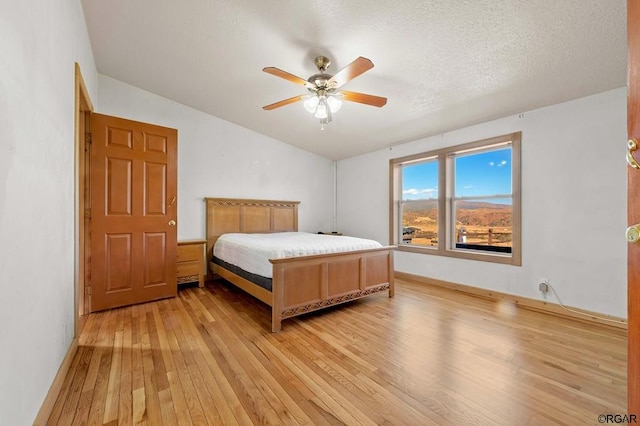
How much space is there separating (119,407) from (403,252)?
4.01m

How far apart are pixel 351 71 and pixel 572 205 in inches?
109

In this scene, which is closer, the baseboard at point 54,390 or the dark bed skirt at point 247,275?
the baseboard at point 54,390

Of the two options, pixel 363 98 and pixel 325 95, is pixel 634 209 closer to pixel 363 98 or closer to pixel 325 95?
pixel 363 98

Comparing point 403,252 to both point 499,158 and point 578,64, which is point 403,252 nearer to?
point 499,158

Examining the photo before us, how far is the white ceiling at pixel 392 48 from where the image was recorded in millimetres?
1953

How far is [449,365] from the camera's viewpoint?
1926 millimetres

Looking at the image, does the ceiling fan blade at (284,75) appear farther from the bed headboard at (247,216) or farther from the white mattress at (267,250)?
the bed headboard at (247,216)

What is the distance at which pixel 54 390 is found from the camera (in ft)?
5.01

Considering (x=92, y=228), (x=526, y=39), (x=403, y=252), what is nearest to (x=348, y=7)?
(x=526, y=39)

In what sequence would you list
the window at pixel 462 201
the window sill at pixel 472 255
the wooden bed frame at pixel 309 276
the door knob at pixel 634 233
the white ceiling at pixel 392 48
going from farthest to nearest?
the window at pixel 462 201
the window sill at pixel 472 255
the wooden bed frame at pixel 309 276
the white ceiling at pixel 392 48
the door knob at pixel 634 233

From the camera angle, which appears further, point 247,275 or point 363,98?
point 247,275

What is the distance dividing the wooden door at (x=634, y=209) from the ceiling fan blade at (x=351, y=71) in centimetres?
145

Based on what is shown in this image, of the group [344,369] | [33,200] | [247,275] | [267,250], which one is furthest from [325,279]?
[33,200]

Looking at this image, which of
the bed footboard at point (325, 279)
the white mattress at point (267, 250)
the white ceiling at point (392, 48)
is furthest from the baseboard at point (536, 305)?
the white ceiling at point (392, 48)
